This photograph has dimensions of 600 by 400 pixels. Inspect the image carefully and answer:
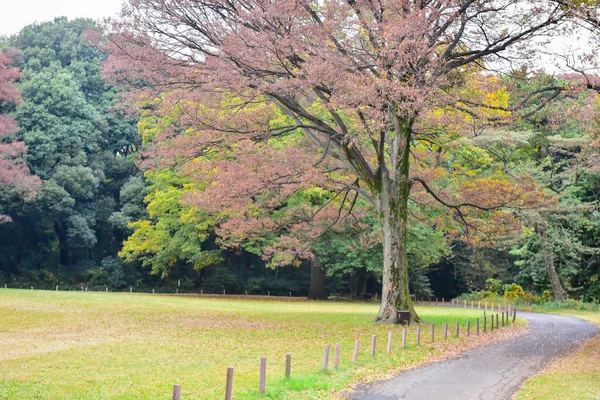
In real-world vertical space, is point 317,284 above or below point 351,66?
below

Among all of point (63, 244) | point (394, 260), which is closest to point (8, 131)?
point (63, 244)

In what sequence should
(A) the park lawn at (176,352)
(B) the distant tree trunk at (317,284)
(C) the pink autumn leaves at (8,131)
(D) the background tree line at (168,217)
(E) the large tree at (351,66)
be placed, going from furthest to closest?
(B) the distant tree trunk at (317,284) → (D) the background tree line at (168,217) → (C) the pink autumn leaves at (8,131) → (E) the large tree at (351,66) → (A) the park lawn at (176,352)

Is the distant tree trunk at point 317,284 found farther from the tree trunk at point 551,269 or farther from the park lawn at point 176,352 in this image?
the park lawn at point 176,352

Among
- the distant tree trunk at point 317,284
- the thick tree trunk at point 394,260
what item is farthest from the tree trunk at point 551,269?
the thick tree trunk at point 394,260

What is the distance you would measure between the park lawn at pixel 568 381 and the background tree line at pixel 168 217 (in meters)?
17.9

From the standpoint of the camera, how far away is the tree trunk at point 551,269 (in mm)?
43569

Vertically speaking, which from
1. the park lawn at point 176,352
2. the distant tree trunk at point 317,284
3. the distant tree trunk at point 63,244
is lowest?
the park lawn at point 176,352

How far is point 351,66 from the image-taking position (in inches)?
790

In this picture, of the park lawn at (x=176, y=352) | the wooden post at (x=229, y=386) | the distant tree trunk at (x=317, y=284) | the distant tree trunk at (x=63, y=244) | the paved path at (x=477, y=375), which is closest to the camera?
the wooden post at (x=229, y=386)

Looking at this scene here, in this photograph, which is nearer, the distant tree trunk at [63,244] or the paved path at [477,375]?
the paved path at [477,375]

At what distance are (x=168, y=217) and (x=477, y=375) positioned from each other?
36236mm

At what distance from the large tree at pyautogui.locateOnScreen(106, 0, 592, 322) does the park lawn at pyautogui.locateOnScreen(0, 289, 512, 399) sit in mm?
4860

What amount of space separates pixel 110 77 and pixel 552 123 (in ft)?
48.3

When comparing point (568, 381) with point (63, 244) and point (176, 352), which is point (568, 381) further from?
point (63, 244)
